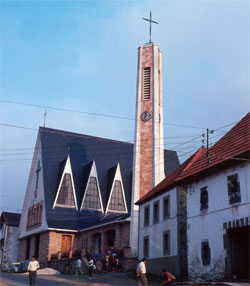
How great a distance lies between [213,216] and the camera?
23.6 m

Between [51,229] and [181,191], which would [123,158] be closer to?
[51,229]

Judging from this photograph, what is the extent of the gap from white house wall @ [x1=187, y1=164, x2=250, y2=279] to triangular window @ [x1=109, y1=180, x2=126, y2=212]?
23.8 metres

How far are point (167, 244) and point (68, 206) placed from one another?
2097 cm

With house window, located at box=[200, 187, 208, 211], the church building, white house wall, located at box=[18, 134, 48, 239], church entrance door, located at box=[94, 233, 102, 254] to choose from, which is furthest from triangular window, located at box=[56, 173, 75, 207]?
house window, located at box=[200, 187, 208, 211]

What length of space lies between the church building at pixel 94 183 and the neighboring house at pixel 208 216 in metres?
7.43

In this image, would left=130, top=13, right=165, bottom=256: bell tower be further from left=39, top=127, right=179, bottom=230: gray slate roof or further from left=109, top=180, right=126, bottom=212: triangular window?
left=109, top=180, right=126, bottom=212: triangular window

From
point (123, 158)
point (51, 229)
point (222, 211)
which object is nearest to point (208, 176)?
point (222, 211)

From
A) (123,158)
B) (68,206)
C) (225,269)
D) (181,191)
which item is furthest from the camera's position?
(123,158)

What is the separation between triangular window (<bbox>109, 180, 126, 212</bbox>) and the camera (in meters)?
49.6

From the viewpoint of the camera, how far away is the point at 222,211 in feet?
74.8

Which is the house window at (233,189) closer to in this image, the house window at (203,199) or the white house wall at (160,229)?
the house window at (203,199)

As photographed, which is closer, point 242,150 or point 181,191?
point 242,150

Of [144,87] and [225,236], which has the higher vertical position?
[144,87]

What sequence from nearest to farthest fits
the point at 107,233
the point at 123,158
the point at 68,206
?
the point at 107,233 < the point at 68,206 < the point at 123,158
